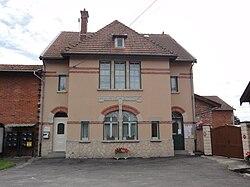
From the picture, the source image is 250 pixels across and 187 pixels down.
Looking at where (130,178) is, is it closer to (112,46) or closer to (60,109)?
(60,109)

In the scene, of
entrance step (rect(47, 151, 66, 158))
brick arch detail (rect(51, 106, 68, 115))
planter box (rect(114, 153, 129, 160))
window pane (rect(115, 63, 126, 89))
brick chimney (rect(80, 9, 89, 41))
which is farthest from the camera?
brick chimney (rect(80, 9, 89, 41))

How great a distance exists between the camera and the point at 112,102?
654 inches

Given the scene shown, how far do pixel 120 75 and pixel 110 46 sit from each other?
83.4 inches

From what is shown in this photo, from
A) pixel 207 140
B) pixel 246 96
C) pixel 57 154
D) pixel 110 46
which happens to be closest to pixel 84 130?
pixel 57 154

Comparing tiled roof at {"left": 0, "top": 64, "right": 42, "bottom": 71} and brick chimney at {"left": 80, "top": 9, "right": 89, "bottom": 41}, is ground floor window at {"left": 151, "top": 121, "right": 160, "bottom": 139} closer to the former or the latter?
tiled roof at {"left": 0, "top": 64, "right": 42, "bottom": 71}

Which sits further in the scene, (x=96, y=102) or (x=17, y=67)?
(x=17, y=67)

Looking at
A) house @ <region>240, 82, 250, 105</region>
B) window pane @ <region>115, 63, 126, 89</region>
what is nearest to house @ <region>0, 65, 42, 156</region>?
window pane @ <region>115, 63, 126, 89</region>

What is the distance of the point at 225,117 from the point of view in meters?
33.9

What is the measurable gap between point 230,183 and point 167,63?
1050 centimetres

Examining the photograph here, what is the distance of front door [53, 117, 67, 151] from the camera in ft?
56.6

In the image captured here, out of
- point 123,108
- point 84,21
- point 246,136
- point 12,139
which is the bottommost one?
point 12,139

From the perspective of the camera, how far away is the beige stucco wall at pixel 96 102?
16.2 meters

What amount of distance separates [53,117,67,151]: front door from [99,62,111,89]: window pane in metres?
3.59

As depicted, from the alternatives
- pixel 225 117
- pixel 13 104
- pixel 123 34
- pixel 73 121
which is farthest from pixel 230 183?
pixel 225 117
